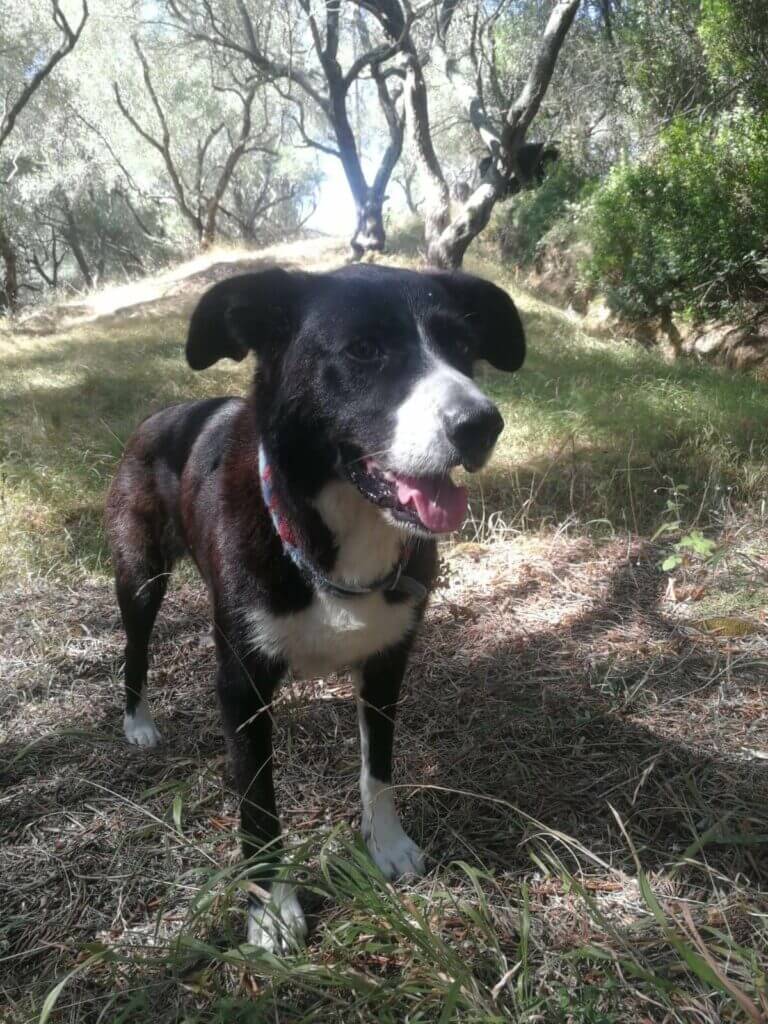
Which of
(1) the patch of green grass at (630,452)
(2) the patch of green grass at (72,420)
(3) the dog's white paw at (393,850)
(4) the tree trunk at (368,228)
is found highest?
(4) the tree trunk at (368,228)

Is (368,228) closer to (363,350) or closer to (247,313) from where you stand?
(247,313)

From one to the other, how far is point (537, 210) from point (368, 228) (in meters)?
3.32

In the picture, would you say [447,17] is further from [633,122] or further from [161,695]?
[161,695]

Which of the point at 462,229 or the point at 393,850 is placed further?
the point at 462,229

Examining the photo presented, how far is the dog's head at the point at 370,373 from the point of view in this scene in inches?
58.2

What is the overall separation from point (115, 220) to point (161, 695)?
89.2ft

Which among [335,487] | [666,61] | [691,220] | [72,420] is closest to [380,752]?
[335,487]

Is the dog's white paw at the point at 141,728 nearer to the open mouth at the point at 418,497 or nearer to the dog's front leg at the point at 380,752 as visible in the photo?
the dog's front leg at the point at 380,752

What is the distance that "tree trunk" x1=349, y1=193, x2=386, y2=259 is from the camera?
1278cm

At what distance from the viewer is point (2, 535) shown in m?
3.50

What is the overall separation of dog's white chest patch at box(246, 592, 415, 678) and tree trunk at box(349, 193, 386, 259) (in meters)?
12.0

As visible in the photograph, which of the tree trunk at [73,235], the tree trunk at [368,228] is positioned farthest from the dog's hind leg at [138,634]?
the tree trunk at [73,235]

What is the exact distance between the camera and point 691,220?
6.63 metres

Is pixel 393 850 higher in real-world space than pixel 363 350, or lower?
lower
